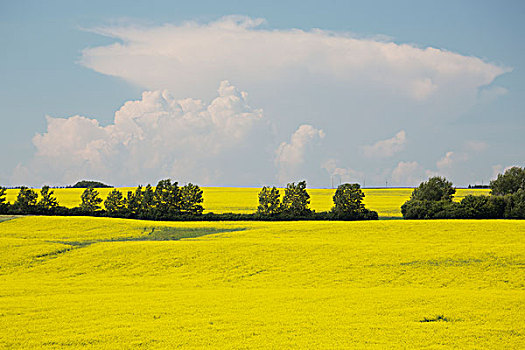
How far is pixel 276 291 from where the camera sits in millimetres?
24781

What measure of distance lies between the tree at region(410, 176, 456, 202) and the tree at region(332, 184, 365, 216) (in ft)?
42.2

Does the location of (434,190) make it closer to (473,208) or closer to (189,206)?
(473,208)

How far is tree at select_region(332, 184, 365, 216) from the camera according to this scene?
225 ft

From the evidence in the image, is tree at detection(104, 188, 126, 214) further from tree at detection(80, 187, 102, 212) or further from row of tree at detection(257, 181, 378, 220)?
row of tree at detection(257, 181, 378, 220)

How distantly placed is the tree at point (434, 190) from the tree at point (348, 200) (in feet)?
42.2

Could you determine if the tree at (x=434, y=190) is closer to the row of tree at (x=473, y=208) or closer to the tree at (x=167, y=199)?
Answer: the row of tree at (x=473, y=208)

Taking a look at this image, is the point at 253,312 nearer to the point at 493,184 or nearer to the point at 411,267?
the point at 411,267

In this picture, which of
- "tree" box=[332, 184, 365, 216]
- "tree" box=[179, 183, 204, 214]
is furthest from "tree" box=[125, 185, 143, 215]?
"tree" box=[332, 184, 365, 216]

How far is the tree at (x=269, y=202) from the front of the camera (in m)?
71.6

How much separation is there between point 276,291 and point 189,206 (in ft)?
164

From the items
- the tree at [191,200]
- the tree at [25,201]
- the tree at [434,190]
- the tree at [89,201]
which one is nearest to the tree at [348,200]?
the tree at [434,190]

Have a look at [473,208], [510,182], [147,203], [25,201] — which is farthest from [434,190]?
[25,201]

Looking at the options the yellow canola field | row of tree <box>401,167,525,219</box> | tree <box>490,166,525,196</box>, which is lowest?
the yellow canola field

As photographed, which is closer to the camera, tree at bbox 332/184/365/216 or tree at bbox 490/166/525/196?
tree at bbox 332/184/365/216
